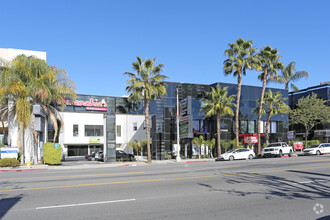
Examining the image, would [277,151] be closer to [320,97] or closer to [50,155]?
[50,155]

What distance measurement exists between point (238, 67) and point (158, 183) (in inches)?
1021

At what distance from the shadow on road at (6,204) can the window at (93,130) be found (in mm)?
33622

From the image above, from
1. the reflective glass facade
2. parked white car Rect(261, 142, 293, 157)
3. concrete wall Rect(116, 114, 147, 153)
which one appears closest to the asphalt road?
parked white car Rect(261, 142, 293, 157)

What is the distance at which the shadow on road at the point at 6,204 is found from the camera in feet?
26.0

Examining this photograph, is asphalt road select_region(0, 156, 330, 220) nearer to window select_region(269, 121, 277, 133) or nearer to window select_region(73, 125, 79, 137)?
window select_region(73, 125, 79, 137)

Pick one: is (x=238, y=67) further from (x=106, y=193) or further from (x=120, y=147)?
(x=106, y=193)

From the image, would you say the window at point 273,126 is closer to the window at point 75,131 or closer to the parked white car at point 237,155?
the parked white car at point 237,155

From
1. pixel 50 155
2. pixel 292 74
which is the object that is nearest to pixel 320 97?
pixel 292 74

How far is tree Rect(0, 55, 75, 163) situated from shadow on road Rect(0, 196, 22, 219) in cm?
1751

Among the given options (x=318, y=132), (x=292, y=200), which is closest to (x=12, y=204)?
(x=292, y=200)

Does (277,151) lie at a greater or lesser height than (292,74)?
lesser

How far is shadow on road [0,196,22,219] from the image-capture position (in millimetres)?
7934

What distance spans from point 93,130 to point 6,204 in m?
35.1

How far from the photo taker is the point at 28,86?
26.2m
